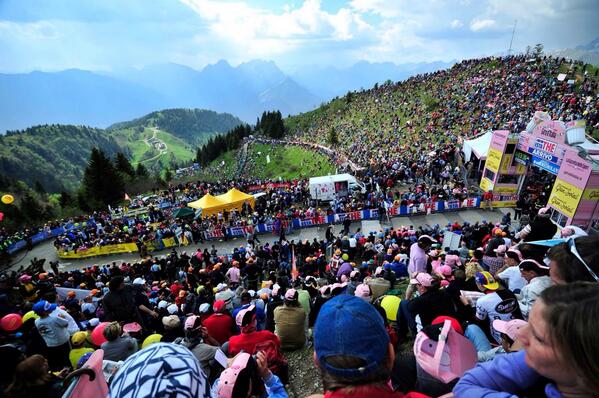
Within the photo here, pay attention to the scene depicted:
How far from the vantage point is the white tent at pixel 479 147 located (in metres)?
23.1

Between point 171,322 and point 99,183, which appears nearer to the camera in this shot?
point 171,322

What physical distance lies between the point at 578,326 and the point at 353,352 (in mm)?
959

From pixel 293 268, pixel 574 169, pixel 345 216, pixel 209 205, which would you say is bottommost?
pixel 345 216

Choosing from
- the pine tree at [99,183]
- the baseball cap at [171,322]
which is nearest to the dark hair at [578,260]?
the baseball cap at [171,322]

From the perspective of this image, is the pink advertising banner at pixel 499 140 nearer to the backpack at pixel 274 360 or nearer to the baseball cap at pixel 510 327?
the baseball cap at pixel 510 327

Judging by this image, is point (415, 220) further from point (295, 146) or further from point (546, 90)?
point (295, 146)

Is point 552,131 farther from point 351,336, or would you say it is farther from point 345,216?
point 351,336

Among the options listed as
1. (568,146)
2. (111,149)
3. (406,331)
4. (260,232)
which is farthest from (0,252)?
(111,149)

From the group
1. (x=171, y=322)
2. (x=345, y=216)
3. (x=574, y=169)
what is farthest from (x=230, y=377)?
(x=345, y=216)

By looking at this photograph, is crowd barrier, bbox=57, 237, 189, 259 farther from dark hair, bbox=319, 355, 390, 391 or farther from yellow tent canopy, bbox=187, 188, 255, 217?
dark hair, bbox=319, 355, 390, 391

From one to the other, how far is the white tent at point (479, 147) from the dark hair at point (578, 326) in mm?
24100

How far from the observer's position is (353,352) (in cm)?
157

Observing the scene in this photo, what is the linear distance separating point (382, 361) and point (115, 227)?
2769cm

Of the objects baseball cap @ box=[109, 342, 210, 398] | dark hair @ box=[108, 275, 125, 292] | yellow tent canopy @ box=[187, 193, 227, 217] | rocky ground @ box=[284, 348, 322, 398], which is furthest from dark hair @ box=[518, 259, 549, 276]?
yellow tent canopy @ box=[187, 193, 227, 217]
